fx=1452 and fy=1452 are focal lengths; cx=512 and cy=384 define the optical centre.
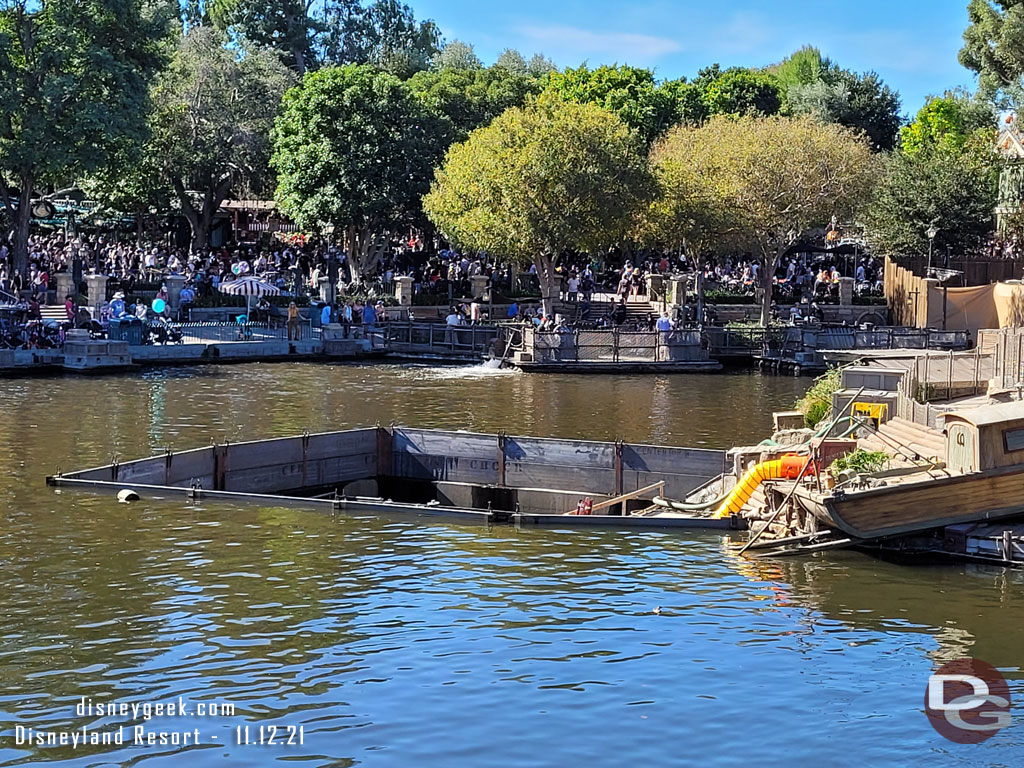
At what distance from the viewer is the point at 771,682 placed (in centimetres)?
1811

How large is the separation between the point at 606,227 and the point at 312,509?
32315 mm

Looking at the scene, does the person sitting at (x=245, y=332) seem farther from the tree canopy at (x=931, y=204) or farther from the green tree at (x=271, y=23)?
the green tree at (x=271, y=23)

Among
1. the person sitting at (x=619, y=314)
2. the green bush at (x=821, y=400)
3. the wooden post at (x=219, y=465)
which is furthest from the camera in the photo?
the person sitting at (x=619, y=314)

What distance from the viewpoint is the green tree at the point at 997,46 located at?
7006 cm

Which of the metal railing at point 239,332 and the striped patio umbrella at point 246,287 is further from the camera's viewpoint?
the striped patio umbrella at point 246,287

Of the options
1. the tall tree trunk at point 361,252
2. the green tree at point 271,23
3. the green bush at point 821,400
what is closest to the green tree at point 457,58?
the green tree at point 271,23

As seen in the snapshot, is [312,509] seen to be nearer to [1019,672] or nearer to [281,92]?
[1019,672]

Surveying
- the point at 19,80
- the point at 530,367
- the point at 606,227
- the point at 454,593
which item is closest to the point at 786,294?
the point at 606,227

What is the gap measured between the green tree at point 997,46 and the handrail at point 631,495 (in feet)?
159

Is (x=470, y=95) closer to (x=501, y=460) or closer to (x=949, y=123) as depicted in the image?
(x=949, y=123)

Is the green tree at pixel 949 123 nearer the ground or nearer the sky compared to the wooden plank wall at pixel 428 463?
nearer the sky

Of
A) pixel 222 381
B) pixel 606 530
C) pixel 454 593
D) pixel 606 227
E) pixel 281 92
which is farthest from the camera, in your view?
pixel 281 92

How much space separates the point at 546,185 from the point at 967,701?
4066 cm

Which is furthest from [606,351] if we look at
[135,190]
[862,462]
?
[135,190]
